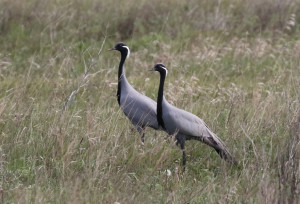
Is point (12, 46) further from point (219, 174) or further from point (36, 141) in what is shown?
point (219, 174)

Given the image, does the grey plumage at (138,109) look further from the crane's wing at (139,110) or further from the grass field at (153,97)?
the grass field at (153,97)

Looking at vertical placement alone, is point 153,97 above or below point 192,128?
below

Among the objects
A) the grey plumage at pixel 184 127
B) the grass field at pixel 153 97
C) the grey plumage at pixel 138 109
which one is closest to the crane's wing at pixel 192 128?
the grey plumage at pixel 184 127

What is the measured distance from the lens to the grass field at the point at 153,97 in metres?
5.61

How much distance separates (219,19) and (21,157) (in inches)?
281

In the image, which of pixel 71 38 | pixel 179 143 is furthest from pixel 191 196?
pixel 71 38

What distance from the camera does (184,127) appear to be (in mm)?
6812

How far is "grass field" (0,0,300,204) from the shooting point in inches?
221

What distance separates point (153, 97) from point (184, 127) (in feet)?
7.37

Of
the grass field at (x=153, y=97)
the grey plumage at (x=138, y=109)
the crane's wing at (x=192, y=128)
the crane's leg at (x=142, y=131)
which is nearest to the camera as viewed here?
the grass field at (x=153, y=97)

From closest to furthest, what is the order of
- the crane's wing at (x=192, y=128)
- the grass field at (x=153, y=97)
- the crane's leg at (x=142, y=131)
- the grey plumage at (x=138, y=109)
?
the grass field at (x=153, y=97)
the crane's wing at (x=192, y=128)
the crane's leg at (x=142, y=131)
the grey plumage at (x=138, y=109)

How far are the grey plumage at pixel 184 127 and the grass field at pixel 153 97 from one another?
0.44ft

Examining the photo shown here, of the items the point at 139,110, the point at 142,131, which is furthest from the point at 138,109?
the point at 142,131

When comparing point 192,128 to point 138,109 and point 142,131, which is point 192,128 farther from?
point 138,109
